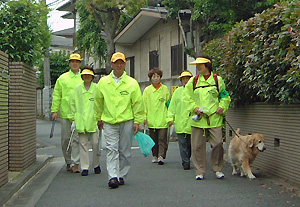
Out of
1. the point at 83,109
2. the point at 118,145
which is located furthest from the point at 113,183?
the point at 83,109

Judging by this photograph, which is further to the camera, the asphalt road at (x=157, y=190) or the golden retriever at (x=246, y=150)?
the golden retriever at (x=246, y=150)

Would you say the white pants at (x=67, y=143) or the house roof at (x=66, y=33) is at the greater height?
the house roof at (x=66, y=33)

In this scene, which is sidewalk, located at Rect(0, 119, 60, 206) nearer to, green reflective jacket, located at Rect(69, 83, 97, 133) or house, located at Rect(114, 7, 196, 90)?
green reflective jacket, located at Rect(69, 83, 97, 133)

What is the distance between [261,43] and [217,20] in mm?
11407

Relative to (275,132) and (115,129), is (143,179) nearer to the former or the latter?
(115,129)

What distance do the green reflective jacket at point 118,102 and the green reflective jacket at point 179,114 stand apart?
2188 mm

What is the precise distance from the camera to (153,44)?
26.1 metres

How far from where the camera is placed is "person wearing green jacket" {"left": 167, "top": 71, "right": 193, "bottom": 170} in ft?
31.0

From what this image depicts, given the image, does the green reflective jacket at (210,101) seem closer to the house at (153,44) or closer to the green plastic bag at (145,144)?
the green plastic bag at (145,144)

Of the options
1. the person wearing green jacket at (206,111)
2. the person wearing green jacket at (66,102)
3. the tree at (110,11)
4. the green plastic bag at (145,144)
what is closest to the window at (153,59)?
the tree at (110,11)

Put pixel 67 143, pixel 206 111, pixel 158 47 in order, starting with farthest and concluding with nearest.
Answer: pixel 158 47, pixel 67 143, pixel 206 111

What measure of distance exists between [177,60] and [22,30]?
1501cm

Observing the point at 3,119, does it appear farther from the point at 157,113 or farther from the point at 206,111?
the point at 157,113

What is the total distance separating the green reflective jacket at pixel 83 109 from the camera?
338 inches
